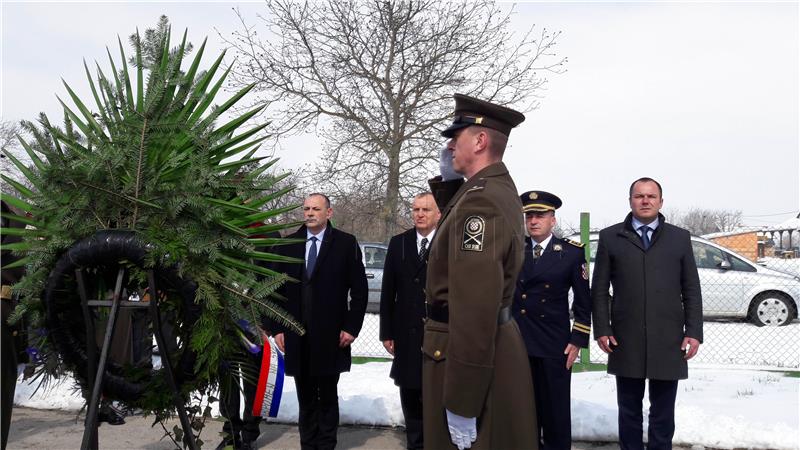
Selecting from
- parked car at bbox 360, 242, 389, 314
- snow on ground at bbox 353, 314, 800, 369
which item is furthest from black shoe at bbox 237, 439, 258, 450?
parked car at bbox 360, 242, 389, 314

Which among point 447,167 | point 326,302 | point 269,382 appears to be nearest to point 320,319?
point 326,302

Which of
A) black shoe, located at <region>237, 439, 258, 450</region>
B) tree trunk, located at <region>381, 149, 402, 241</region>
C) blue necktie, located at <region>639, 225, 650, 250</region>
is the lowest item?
black shoe, located at <region>237, 439, 258, 450</region>

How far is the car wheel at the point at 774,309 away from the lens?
12.4 metres

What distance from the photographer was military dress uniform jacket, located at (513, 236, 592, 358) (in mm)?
4961

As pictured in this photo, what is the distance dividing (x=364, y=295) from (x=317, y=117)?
490 inches

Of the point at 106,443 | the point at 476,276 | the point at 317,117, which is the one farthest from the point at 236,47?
the point at 476,276

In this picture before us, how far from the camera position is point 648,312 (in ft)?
16.4

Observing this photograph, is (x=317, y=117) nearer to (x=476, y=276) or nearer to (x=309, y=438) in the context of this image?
(x=309, y=438)

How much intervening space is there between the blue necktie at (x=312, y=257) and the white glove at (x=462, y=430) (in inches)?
108

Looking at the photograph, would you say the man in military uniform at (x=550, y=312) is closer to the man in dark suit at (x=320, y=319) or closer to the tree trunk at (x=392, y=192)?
the man in dark suit at (x=320, y=319)

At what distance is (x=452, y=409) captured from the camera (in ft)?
9.68

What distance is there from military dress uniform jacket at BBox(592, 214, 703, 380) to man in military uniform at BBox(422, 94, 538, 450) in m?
1.99

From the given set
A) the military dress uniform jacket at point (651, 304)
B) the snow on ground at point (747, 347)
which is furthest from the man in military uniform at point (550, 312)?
the snow on ground at point (747, 347)

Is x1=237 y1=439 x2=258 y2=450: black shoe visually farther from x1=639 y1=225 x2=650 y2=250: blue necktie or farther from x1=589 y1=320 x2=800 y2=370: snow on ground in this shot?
x1=589 y1=320 x2=800 y2=370: snow on ground
